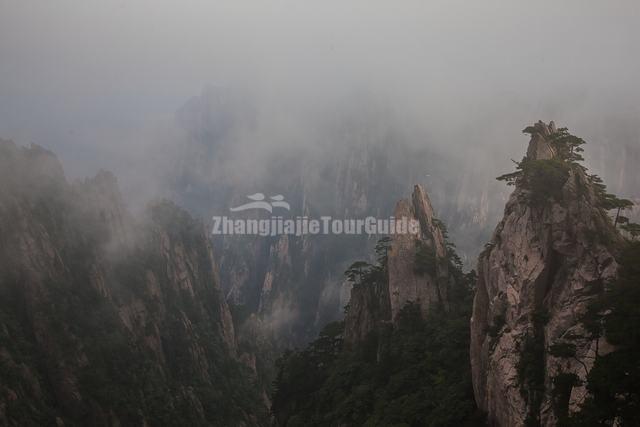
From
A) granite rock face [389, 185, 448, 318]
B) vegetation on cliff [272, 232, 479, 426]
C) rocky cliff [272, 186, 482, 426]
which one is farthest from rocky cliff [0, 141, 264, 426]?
granite rock face [389, 185, 448, 318]

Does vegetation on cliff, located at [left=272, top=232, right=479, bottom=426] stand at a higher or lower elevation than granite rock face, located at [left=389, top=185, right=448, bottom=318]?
lower

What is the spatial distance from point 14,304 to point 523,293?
249 ft

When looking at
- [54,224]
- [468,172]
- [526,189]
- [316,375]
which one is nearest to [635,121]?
[468,172]

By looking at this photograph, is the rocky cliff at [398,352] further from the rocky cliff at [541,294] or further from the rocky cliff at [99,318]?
the rocky cliff at [99,318]

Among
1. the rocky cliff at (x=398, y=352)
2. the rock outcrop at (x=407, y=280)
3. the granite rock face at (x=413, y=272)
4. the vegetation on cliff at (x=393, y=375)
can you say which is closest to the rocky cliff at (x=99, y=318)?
the rocky cliff at (x=398, y=352)

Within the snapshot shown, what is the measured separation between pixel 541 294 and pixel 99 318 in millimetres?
77753

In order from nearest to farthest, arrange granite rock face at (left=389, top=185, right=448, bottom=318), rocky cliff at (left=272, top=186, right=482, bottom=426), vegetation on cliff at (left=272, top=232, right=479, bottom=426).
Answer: vegetation on cliff at (left=272, top=232, right=479, bottom=426)
rocky cliff at (left=272, top=186, right=482, bottom=426)
granite rock face at (left=389, top=185, right=448, bottom=318)

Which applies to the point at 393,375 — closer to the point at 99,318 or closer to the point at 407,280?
the point at 407,280

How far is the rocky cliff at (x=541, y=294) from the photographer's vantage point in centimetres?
2789

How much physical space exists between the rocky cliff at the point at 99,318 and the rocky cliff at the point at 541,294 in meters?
54.5

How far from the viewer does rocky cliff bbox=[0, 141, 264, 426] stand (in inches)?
3071

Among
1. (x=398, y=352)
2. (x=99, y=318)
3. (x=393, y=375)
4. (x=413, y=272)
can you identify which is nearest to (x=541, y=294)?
(x=393, y=375)

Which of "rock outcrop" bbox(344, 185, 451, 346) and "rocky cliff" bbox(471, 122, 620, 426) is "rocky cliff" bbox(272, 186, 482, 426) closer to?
"rock outcrop" bbox(344, 185, 451, 346)

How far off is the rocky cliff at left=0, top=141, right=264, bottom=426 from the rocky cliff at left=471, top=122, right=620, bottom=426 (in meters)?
54.5
